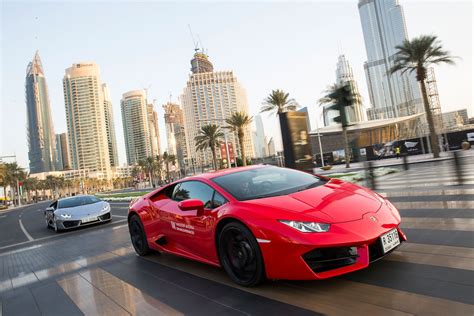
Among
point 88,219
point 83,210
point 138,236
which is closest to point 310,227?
point 138,236

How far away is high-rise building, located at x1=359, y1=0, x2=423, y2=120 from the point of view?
401ft

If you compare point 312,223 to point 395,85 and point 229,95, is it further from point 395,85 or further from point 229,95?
point 395,85

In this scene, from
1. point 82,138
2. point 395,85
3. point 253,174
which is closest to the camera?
point 253,174

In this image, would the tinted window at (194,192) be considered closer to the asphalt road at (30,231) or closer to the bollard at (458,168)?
the asphalt road at (30,231)

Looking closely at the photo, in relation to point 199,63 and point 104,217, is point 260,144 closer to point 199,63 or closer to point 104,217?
point 199,63

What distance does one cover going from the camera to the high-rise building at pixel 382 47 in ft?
401

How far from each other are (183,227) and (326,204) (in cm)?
196

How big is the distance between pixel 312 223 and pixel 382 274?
39.3 inches

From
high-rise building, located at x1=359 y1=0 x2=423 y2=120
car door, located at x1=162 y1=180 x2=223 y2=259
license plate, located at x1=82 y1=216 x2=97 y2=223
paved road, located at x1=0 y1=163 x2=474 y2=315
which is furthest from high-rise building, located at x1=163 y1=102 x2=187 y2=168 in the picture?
car door, located at x1=162 y1=180 x2=223 y2=259

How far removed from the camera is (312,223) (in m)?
3.22

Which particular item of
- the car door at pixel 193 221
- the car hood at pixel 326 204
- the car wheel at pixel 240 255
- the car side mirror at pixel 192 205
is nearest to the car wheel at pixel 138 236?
the car door at pixel 193 221

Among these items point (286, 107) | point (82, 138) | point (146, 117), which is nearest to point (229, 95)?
point (286, 107)

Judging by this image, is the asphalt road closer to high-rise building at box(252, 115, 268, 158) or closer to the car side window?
the car side window

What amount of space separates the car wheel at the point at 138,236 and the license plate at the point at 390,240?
3829 millimetres
